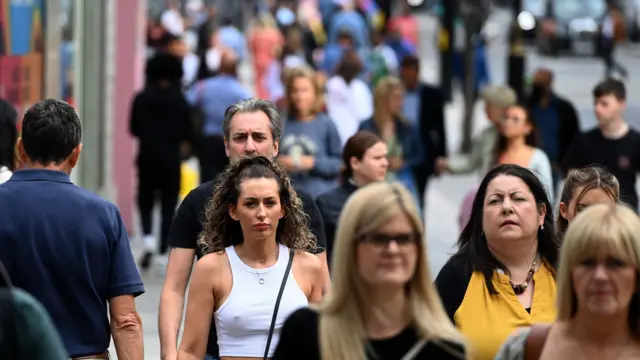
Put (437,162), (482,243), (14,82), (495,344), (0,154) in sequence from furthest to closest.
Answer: (437,162)
(14,82)
(0,154)
(482,243)
(495,344)

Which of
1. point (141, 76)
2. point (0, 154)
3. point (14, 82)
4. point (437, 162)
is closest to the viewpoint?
point (0, 154)

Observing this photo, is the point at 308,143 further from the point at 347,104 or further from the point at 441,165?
the point at 347,104

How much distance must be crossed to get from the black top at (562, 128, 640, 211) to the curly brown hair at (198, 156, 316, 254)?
502 centimetres

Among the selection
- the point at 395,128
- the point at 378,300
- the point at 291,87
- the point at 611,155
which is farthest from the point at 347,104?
the point at 378,300

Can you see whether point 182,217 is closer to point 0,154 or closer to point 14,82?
point 0,154

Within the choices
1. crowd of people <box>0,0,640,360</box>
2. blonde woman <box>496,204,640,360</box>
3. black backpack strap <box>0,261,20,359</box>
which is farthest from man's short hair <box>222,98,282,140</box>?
black backpack strap <box>0,261,20,359</box>

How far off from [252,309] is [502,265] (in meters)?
0.93

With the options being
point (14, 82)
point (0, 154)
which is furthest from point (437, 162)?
point (0, 154)

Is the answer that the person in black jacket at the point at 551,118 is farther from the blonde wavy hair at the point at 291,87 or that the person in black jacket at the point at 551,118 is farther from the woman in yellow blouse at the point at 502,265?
the woman in yellow blouse at the point at 502,265

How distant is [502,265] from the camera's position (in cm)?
612

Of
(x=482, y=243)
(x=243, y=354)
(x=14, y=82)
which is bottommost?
(x=243, y=354)

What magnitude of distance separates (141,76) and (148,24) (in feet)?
45.3

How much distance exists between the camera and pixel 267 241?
245 inches

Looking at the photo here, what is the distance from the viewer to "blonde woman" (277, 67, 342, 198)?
11.4 meters
